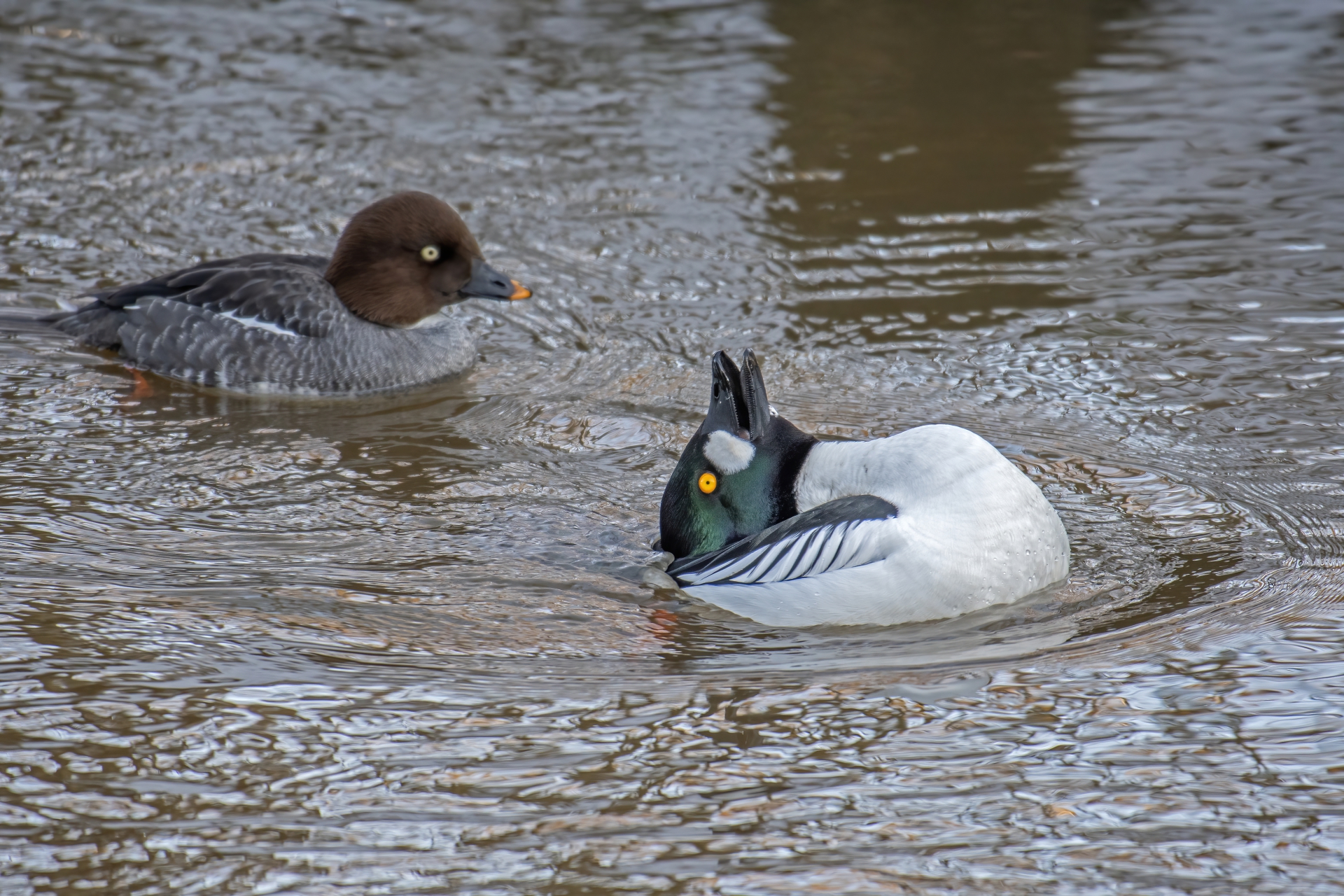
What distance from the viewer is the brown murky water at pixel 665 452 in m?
4.27

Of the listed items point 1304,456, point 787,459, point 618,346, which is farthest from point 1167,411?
point 618,346

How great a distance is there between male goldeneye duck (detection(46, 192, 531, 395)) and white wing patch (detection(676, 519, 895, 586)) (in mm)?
2872

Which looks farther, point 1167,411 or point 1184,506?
point 1167,411

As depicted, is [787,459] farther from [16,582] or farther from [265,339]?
[265,339]

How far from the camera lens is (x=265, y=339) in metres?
8.13

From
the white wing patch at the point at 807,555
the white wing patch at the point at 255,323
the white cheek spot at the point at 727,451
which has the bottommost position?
the white wing patch at the point at 807,555

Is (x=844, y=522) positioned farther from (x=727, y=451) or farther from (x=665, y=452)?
(x=665, y=452)

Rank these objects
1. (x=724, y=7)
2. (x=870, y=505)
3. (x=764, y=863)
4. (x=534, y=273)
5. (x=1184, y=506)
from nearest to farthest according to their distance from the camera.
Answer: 1. (x=764, y=863)
2. (x=870, y=505)
3. (x=1184, y=506)
4. (x=534, y=273)
5. (x=724, y=7)

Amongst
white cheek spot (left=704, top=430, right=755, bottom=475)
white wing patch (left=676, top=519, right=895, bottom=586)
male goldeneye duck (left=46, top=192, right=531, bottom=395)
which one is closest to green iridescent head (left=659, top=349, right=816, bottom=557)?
white cheek spot (left=704, top=430, right=755, bottom=475)

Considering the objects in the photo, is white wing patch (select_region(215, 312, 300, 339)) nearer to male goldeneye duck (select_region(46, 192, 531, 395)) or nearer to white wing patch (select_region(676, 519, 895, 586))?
male goldeneye duck (select_region(46, 192, 531, 395))

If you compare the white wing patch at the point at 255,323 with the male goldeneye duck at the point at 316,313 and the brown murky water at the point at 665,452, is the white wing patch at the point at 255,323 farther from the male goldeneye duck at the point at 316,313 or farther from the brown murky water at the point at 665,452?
the brown murky water at the point at 665,452

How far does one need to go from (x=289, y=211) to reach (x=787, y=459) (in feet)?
17.5

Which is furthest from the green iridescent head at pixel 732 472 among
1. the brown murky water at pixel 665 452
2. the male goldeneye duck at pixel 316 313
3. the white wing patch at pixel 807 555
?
the male goldeneye duck at pixel 316 313

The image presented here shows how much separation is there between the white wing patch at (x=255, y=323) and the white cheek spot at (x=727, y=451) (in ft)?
10.8
